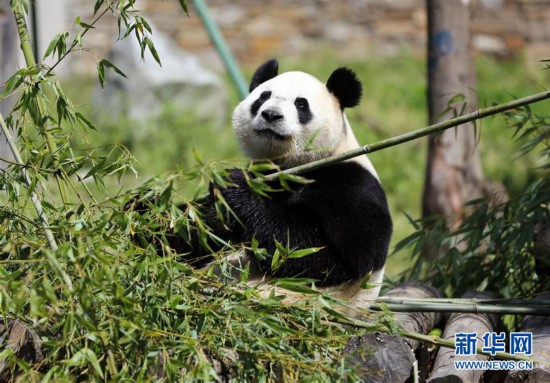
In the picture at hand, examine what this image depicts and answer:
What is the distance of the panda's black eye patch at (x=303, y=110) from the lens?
3.40m

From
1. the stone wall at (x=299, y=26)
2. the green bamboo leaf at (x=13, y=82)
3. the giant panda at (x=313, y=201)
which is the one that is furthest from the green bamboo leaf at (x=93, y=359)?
the stone wall at (x=299, y=26)

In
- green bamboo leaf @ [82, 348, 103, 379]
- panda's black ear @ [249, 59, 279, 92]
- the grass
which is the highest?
panda's black ear @ [249, 59, 279, 92]

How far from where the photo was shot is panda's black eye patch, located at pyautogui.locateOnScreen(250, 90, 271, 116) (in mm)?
3461

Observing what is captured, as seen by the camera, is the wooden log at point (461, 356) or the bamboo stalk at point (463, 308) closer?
the wooden log at point (461, 356)

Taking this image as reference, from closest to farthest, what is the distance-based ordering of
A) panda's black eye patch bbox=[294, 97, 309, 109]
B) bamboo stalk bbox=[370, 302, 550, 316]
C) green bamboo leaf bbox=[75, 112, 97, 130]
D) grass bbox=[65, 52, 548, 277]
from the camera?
green bamboo leaf bbox=[75, 112, 97, 130] < bamboo stalk bbox=[370, 302, 550, 316] < panda's black eye patch bbox=[294, 97, 309, 109] < grass bbox=[65, 52, 548, 277]

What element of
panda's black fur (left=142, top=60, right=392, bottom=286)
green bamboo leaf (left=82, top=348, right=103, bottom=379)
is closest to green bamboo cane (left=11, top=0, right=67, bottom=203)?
panda's black fur (left=142, top=60, right=392, bottom=286)

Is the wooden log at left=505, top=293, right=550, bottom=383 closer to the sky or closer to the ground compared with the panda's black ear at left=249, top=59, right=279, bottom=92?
closer to the ground

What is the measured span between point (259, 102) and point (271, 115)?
0.62ft

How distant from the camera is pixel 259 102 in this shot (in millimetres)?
3471

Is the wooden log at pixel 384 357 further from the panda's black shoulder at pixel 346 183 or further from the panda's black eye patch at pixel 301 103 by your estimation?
the panda's black eye patch at pixel 301 103

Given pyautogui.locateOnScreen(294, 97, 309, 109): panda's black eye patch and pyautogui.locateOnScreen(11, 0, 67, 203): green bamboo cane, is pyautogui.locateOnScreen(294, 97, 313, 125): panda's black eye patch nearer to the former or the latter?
pyautogui.locateOnScreen(294, 97, 309, 109): panda's black eye patch

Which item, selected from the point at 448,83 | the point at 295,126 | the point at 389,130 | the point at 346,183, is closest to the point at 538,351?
the point at 346,183

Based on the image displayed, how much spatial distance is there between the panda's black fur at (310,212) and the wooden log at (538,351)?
685 millimetres

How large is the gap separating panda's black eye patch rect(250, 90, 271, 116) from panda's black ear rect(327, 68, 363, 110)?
0.30 metres
